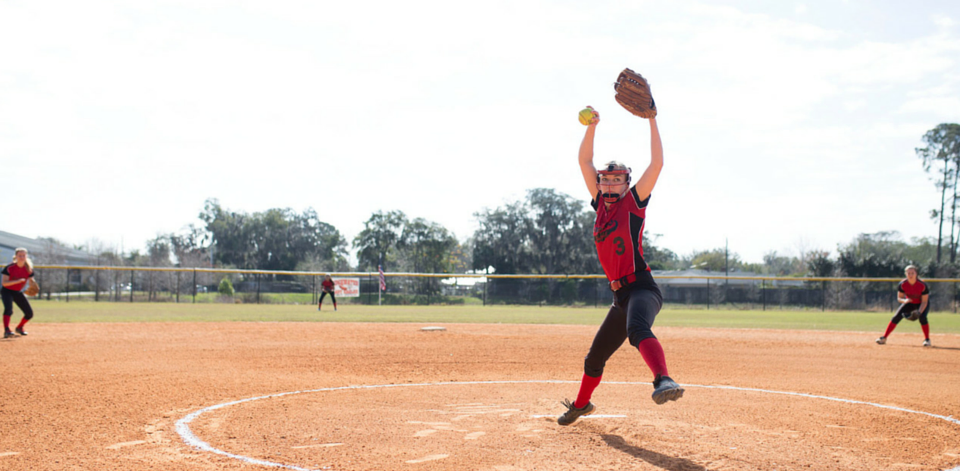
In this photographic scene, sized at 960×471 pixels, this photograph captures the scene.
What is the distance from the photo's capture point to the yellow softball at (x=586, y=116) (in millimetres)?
5324

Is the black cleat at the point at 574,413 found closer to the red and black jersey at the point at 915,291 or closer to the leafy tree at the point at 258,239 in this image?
the red and black jersey at the point at 915,291

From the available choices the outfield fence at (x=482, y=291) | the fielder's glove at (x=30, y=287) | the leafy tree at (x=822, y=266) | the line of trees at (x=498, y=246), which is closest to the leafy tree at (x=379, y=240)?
the line of trees at (x=498, y=246)

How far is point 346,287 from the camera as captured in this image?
43.1 meters

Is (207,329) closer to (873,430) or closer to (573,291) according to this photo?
(873,430)

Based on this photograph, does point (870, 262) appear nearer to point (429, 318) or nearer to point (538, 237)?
point (538, 237)

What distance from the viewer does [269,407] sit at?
→ 654 cm

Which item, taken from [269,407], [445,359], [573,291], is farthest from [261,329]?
[573,291]

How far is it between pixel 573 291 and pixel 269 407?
37.6 meters

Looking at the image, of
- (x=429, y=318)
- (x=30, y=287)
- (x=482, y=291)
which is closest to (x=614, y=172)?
(x=30, y=287)

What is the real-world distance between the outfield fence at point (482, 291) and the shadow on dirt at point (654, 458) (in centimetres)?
3424

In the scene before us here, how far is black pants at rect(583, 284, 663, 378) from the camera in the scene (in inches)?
181

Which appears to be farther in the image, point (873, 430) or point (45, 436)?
point (873, 430)

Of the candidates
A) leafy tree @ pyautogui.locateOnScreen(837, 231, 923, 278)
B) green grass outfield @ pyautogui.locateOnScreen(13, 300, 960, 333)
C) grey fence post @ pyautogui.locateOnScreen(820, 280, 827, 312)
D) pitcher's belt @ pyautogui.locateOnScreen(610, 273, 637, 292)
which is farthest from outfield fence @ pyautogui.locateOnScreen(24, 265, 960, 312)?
pitcher's belt @ pyautogui.locateOnScreen(610, 273, 637, 292)

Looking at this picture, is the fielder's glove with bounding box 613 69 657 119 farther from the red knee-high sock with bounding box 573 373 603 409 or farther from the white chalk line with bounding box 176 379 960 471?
the white chalk line with bounding box 176 379 960 471
